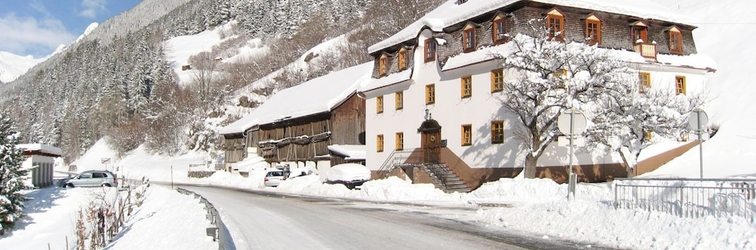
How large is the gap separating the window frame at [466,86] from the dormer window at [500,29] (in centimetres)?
283

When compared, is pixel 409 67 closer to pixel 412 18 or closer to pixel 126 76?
pixel 412 18

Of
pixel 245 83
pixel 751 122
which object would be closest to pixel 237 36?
pixel 245 83

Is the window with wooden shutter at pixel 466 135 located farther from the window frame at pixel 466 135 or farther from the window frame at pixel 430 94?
the window frame at pixel 430 94

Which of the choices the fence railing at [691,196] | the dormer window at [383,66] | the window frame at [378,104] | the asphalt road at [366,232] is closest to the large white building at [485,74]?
the dormer window at [383,66]

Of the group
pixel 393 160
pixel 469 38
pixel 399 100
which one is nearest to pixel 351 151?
pixel 393 160

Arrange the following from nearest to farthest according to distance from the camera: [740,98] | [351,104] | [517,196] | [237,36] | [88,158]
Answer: [517,196] < [740,98] < [351,104] < [88,158] < [237,36]

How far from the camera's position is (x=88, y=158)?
10775 cm

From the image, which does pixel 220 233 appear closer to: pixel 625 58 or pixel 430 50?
pixel 625 58

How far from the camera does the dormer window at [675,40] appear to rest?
106ft

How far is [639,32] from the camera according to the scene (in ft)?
102

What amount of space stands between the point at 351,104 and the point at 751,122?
2688 cm

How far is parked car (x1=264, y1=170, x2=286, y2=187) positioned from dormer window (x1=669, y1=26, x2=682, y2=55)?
25826 millimetres

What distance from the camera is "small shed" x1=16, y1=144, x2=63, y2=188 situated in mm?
40719

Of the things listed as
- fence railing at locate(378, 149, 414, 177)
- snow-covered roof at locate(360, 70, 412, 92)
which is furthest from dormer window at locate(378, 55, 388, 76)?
fence railing at locate(378, 149, 414, 177)
